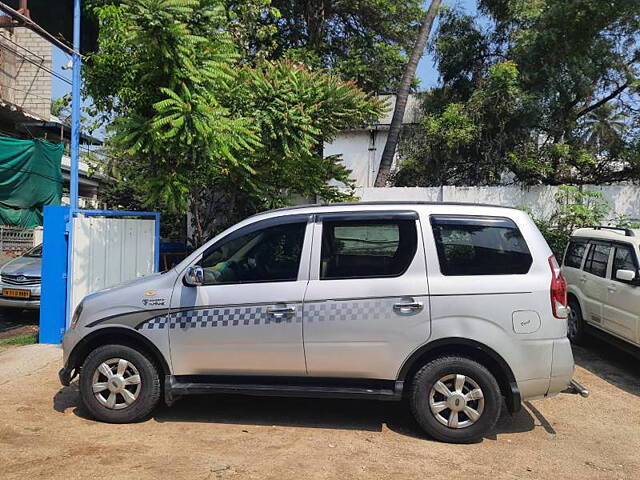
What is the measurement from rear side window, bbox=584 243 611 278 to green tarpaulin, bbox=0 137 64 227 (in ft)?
41.7

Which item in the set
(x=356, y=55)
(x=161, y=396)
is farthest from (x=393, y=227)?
(x=356, y=55)

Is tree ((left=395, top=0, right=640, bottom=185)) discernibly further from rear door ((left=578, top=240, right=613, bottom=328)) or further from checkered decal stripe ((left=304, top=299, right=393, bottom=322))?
checkered decal stripe ((left=304, top=299, right=393, bottom=322))

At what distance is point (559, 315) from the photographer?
425 centimetres

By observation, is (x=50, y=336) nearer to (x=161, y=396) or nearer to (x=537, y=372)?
(x=161, y=396)

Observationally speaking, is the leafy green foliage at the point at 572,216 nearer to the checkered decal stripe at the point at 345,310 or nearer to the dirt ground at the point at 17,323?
the checkered decal stripe at the point at 345,310

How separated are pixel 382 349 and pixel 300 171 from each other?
19.9ft

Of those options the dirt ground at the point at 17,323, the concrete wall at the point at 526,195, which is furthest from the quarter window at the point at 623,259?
the dirt ground at the point at 17,323

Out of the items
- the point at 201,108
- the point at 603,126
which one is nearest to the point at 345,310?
the point at 201,108

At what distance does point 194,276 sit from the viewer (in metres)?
4.47

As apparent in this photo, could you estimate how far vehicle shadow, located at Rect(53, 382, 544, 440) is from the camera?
470 centimetres

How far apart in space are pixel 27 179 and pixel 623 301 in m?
13.5

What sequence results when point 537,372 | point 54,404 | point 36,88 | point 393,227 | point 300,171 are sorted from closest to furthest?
point 537,372 → point 393,227 → point 54,404 → point 300,171 → point 36,88

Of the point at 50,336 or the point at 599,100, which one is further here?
the point at 599,100

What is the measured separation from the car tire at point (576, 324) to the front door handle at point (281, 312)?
16.3 ft
